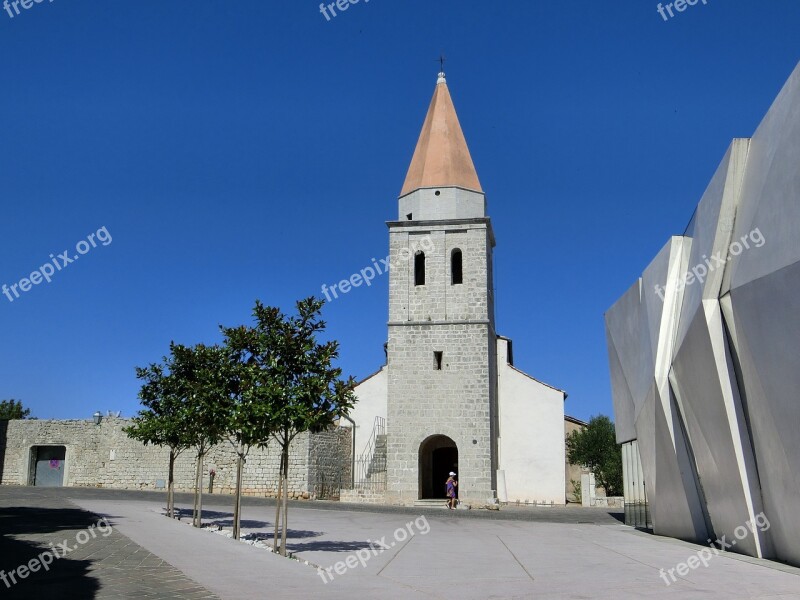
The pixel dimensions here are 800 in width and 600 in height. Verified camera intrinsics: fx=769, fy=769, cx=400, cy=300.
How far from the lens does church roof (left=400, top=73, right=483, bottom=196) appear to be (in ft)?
108

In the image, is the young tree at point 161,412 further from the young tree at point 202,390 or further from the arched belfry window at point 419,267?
the arched belfry window at point 419,267

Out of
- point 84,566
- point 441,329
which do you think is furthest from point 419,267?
point 84,566

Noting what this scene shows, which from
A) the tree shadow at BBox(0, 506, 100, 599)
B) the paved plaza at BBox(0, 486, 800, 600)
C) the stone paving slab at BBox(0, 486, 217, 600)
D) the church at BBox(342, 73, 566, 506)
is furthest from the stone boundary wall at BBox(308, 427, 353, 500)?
the stone paving slab at BBox(0, 486, 217, 600)

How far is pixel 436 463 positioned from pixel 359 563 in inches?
921

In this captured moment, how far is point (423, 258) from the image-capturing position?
33.0 meters

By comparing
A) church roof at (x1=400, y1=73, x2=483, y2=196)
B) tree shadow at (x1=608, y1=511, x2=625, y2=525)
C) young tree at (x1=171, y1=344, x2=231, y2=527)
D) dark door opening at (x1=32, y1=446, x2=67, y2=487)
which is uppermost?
church roof at (x1=400, y1=73, x2=483, y2=196)

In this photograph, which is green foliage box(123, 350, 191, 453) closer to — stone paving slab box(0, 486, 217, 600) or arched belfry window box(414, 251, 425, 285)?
stone paving slab box(0, 486, 217, 600)

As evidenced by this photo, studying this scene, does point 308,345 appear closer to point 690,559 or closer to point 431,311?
point 690,559

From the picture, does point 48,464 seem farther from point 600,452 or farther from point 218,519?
point 600,452

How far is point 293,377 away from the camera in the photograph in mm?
13188

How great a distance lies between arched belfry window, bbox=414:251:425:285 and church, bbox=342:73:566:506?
0.28 feet

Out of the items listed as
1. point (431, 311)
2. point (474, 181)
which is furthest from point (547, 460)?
point (474, 181)

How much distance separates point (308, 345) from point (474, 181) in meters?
21.8

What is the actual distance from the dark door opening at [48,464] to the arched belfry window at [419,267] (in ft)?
60.0
